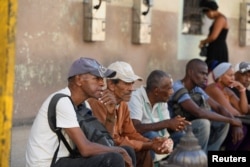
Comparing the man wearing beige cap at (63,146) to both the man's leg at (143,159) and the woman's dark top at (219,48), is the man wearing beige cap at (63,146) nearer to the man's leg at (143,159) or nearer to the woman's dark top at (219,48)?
the man's leg at (143,159)

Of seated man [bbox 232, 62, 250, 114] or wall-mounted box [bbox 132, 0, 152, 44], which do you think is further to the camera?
wall-mounted box [bbox 132, 0, 152, 44]

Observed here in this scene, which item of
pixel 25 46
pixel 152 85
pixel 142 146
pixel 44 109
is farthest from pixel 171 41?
pixel 44 109

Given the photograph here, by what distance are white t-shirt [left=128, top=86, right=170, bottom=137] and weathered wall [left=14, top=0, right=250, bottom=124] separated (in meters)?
2.45

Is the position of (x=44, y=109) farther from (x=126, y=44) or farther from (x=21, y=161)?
(x=126, y=44)

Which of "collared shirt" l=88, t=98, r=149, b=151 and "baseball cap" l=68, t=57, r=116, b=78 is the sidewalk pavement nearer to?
"collared shirt" l=88, t=98, r=149, b=151

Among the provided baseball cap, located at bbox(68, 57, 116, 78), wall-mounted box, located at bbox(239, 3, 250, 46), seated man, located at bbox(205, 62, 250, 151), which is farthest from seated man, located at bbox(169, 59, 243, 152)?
wall-mounted box, located at bbox(239, 3, 250, 46)

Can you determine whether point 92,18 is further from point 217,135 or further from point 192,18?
point 192,18

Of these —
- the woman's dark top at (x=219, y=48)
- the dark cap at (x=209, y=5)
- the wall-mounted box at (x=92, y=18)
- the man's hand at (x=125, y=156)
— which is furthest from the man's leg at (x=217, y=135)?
the dark cap at (x=209, y=5)

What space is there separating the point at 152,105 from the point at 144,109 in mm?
123

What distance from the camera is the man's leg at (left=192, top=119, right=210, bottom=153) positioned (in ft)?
19.6

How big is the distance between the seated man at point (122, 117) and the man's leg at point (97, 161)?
0.70 m

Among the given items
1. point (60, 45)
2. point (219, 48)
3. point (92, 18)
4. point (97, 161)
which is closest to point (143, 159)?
point (97, 161)

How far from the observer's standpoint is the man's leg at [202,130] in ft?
19.6

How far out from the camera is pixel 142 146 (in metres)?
5.00
